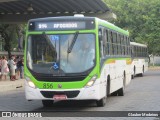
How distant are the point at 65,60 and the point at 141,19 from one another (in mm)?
44399

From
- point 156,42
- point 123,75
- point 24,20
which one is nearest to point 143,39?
point 156,42

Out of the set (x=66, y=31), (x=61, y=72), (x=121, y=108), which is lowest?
(x=121, y=108)

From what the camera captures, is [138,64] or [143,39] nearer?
[138,64]

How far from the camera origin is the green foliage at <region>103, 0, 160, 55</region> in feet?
173

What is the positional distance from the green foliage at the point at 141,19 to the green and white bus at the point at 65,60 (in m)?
37.6

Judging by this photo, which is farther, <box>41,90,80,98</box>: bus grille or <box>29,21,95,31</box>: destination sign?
<box>29,21,95,31</box>: destination sign

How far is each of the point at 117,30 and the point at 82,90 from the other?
566 centimetres

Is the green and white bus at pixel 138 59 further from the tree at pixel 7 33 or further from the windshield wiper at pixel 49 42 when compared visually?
the windshield wiper at pixel 49 42

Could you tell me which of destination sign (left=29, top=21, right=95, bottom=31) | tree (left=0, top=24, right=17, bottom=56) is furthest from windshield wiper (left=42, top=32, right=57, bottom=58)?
tree (left=0, top=24, right=17, bottom=56)

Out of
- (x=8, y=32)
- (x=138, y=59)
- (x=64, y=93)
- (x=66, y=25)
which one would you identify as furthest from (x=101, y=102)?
(x=8, y=32)

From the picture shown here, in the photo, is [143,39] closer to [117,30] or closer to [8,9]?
[8,9]

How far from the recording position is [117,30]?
62.5 feet

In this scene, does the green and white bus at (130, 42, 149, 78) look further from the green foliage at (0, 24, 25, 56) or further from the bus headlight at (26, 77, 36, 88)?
the bus headlight at (26, 77, 36, 88)

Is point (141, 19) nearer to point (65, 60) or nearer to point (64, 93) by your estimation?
point (65, 60)
